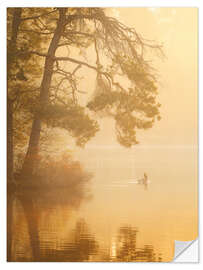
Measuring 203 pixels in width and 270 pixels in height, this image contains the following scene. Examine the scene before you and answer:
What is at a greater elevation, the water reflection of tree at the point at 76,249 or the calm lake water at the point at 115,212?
the calm lake water at the point at 115,212

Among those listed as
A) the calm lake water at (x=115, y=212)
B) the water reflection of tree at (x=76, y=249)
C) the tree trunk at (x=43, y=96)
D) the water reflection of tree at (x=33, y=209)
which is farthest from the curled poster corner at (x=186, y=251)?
the tree trunk at (x=43, y=96)

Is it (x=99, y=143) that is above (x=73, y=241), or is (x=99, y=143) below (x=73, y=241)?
above

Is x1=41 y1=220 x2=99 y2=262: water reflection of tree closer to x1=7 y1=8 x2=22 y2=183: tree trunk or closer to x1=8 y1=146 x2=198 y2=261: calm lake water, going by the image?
x1=8 y1=146 x2=198 y2=261: calm lake water

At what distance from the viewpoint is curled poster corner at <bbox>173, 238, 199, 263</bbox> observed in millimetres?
4309

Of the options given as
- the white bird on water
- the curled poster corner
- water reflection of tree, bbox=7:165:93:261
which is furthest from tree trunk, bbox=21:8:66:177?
the curled poster corner

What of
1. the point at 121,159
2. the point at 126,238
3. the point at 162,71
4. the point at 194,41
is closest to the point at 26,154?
the point at 121,159

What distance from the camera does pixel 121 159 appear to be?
4457 millimetres

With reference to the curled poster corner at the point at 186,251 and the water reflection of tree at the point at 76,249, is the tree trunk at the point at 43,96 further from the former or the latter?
the curled poster corner at the point at 186,251

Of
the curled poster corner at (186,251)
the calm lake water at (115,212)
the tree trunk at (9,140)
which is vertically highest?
the tree trunk at (9,140)

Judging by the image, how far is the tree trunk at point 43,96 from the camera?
4.54m

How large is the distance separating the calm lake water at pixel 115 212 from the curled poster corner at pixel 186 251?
0.05m

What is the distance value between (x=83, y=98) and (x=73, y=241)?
4.91 ft

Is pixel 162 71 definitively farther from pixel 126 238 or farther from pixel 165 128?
pixel 126 238
